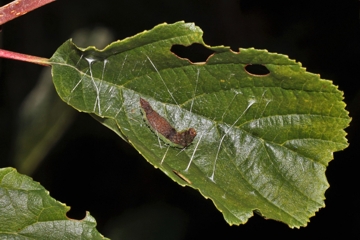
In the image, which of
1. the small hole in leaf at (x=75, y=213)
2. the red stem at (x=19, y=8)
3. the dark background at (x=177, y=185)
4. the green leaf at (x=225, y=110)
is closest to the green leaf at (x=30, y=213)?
the green leaf at (x=225, y=110)

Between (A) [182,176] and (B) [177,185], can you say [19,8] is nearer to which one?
(A) [182,176]

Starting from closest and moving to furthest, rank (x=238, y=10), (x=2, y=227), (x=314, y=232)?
(x=2, y=227) → (x=314, y=232) → (x=238, y=10)

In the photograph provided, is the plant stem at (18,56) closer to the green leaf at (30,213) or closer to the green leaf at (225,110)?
the green leaf at (225,110)

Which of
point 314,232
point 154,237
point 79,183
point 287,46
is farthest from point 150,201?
point 287,46

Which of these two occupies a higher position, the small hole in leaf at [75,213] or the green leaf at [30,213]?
the green leaf at [30,213]

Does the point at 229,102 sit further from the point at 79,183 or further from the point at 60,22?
the point at 60,22
